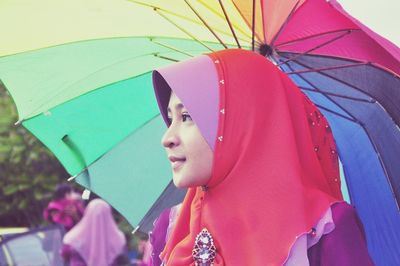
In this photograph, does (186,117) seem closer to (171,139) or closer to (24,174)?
(171,139)

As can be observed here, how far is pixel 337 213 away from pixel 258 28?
0.83m

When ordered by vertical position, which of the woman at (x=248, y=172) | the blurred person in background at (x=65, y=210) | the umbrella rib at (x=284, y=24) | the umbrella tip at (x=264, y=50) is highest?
the umbrella rib at (x=284, y=24)

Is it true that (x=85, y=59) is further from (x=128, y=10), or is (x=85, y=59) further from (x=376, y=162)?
(x=376, y=162)

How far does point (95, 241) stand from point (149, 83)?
17.3 ft

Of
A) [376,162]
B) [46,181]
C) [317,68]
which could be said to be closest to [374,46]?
[317,68]

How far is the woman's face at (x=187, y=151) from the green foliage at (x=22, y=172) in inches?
389

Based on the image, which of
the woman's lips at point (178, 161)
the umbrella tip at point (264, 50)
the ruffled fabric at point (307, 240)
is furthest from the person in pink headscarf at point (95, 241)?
the ruffled fabric at point (307, 240)

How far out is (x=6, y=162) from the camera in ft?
43.5

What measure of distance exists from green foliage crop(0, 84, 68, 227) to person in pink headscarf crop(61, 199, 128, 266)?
3769 millimetres

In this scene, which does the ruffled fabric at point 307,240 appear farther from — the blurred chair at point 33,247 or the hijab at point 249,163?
the blurred chair at point 33,247

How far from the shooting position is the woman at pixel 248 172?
10.2 ft

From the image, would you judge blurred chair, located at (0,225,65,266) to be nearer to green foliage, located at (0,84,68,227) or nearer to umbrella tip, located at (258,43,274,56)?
umbrella tip, located at (258,43,274,56)

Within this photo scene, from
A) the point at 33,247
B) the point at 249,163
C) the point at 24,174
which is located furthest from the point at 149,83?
the point at 24,174

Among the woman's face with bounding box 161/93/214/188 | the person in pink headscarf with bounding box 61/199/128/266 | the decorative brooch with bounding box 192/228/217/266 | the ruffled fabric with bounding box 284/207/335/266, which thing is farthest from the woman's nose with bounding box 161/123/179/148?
the person in pink headscarf with bounding box 61/199/128/266
